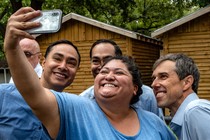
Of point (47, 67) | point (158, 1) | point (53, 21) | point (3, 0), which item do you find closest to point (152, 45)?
point (158, 1)

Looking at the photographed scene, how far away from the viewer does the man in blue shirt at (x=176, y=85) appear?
134 inches

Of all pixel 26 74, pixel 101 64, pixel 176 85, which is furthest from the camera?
pixel 101 64

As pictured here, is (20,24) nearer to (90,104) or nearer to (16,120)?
(90,104)

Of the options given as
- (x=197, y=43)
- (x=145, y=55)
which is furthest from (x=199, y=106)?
(x=145, y=55)

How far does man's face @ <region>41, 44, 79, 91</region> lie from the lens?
365cm

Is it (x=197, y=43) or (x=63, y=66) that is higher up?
(x=197, y=43)

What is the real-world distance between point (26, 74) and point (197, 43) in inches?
480

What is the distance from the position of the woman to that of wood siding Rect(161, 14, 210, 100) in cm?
1082

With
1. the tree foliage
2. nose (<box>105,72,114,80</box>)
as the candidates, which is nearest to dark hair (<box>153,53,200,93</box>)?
nose (<box>105,72,114,80</box>)

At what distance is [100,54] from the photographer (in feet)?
14.6

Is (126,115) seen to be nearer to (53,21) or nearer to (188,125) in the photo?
(188,125)

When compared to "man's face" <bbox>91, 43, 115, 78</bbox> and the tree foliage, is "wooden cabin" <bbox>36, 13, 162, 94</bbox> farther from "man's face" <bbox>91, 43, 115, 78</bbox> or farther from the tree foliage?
"man's face" <bbox>91, 43, 115, 78</bbox>

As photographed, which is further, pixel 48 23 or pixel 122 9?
pixel 122 9

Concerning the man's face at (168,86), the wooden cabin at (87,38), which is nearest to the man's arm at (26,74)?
the man's face at (168,86)
